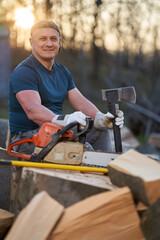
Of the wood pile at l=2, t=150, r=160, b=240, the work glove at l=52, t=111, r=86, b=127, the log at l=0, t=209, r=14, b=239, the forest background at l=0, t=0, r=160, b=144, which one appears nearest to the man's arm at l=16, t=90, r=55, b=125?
the work glove at l=52, t=111, r=86, b=127

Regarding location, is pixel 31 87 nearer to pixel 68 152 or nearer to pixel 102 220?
pixel 68 152

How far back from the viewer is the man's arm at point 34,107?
9.56 feet

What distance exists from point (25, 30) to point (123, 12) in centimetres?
371

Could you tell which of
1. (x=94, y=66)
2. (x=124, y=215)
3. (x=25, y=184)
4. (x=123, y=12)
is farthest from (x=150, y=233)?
(x=94, y=66)

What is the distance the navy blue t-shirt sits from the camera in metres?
3.13

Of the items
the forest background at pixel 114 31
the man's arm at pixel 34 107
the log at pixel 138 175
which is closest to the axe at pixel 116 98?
the man's arm at pixel 34 107

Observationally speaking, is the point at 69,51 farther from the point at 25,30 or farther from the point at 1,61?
the point at 1,61

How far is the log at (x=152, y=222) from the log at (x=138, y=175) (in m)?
0.10

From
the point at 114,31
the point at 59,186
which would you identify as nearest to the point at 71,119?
the point at 59,186

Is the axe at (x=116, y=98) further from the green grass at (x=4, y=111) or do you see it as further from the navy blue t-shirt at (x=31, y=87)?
the green grass at (x=4, y=111)

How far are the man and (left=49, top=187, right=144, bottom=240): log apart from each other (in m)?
1.09

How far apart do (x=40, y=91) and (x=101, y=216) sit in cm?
172

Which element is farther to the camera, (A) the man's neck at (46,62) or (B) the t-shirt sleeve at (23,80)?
(A) the man's neck at (46,62)

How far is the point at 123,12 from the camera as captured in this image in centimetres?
1017
